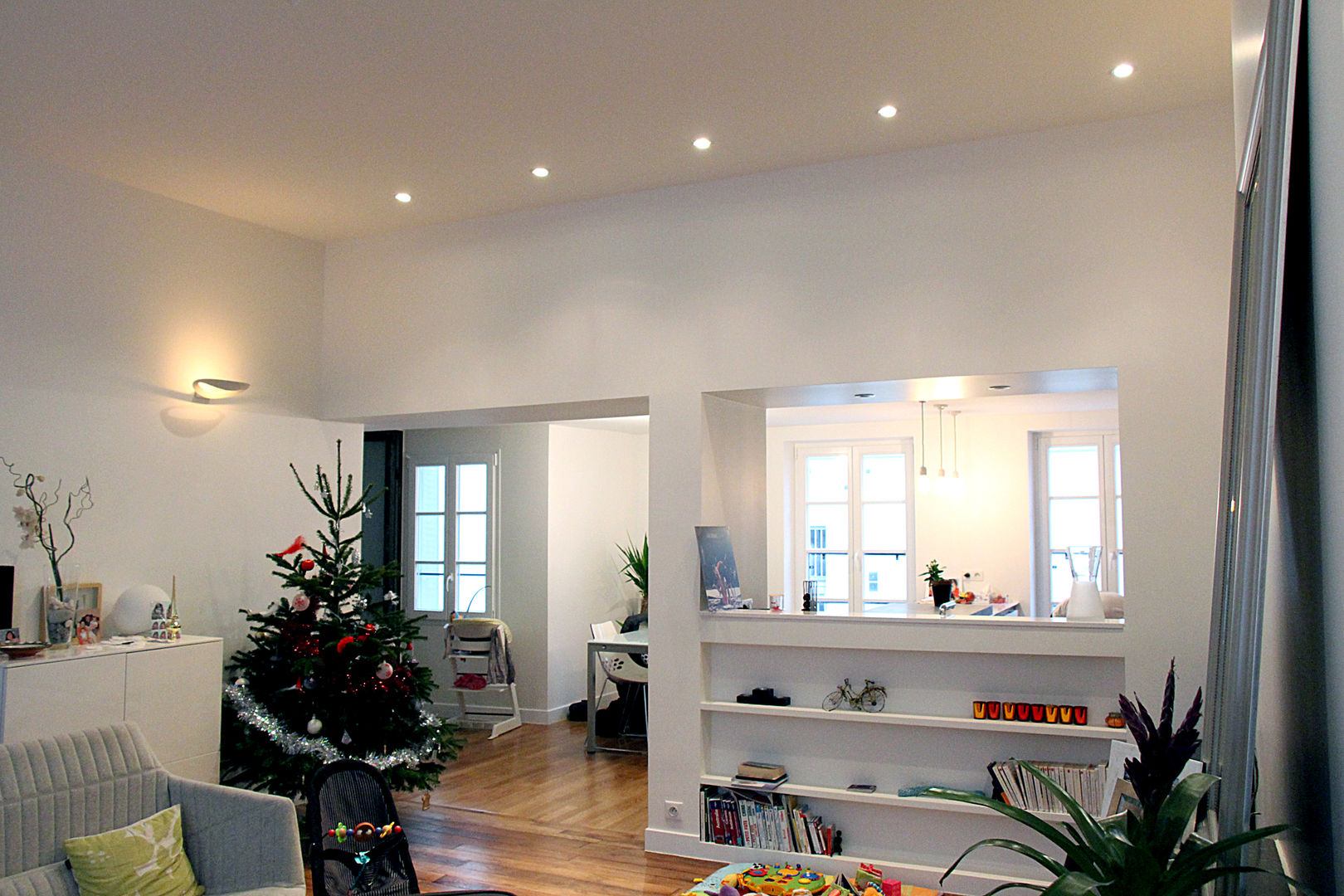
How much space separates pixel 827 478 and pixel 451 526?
12.3 ft

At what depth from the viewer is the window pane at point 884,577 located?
9.55 meters

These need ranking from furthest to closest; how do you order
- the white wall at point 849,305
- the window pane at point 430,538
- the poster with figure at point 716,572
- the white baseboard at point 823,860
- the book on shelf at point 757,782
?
the window pane at point 430,538 → the poster with figure at point 716,572 → the book on shelf at point 757,782 → the white baseboard at point 823,860 → the white wall at point 849,305

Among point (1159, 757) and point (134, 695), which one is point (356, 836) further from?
point (1159, 757)

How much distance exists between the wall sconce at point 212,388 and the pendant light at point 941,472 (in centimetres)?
576

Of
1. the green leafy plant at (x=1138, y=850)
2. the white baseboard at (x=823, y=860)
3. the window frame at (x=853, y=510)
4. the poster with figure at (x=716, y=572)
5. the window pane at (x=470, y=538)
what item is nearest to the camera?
the green leafy plant at (x=1138, y=850)

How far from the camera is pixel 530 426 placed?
836 centimetres

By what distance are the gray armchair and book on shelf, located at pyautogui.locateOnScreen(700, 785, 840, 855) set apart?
204 cm

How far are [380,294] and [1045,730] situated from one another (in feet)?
14.1

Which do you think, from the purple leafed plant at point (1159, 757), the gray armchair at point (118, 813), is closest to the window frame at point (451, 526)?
the gray armchair at point (118, 813)

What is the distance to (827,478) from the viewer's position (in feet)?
32.7

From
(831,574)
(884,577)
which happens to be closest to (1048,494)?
(884,577)

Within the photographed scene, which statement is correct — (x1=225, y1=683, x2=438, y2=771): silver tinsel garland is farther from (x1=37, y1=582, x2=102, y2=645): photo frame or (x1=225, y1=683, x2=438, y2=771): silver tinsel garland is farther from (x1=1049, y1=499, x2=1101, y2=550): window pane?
(x1=1049, y1=499, x2=1101, y2=550): window pane

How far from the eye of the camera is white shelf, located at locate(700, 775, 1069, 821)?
13.9 ft

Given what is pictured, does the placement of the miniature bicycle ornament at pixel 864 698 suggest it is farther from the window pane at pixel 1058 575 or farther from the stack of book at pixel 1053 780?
the window pane at pixel 1058 575
